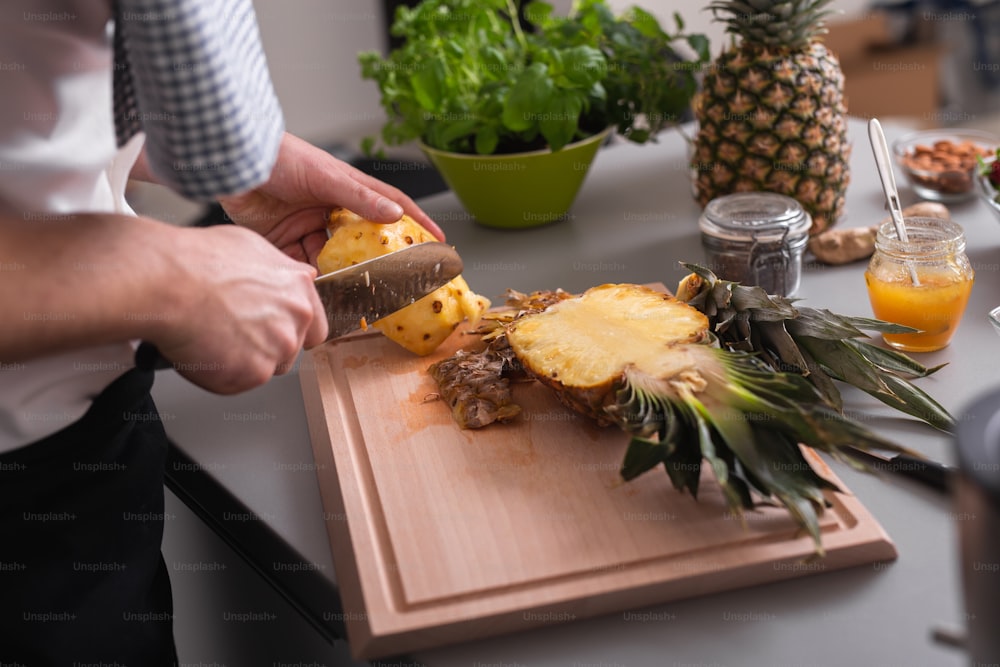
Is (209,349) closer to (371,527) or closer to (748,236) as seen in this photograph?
(371,527)

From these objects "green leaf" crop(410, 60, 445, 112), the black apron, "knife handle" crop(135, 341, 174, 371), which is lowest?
the black apron

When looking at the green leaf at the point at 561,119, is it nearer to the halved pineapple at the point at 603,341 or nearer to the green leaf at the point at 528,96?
the green leaf at the point at 528,96

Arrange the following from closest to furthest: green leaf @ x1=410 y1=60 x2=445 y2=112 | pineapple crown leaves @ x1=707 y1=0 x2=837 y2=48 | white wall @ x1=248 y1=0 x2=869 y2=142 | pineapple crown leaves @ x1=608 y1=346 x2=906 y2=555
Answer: pineapple crown leaves @ x1=608 y1=346 x2=906 y2=555
pineapple crown leaves @ x1=707 y1=0 x2=837 y2=48
green leaf @ x1=410 y1=60 x2=445 y2=112
white wall @ x1=248 y1=0 x2=869 y2=142

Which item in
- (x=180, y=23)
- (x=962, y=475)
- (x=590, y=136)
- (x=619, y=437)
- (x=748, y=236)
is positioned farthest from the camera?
(x=590, y=136)

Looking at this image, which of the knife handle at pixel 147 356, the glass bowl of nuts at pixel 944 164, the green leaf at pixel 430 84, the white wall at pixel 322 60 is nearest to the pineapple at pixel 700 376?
the knife handle at pixel 147 356

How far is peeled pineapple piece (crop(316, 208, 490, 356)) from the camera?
132cm

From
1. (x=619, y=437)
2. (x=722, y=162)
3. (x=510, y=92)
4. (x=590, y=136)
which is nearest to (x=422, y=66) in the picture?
(x=510, y=92)

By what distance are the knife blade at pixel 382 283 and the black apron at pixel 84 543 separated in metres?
0.25

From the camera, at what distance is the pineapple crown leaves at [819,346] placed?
3.78 feet

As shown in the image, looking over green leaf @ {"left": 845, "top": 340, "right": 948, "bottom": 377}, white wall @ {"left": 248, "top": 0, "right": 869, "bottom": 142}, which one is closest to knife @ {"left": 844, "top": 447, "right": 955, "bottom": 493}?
green leaf @ {"left": 845, "top": 340, "right": 948, "bottom": 377}

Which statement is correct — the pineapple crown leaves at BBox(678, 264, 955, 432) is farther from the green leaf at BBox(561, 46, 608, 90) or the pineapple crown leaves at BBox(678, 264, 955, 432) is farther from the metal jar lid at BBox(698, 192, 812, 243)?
the green leaf at BBox(561, 46, 608, 90)

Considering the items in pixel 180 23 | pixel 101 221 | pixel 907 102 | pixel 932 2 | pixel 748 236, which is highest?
pixel 180 23

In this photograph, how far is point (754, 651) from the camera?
2.86ft

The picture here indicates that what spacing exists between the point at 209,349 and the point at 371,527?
0.26 metres
